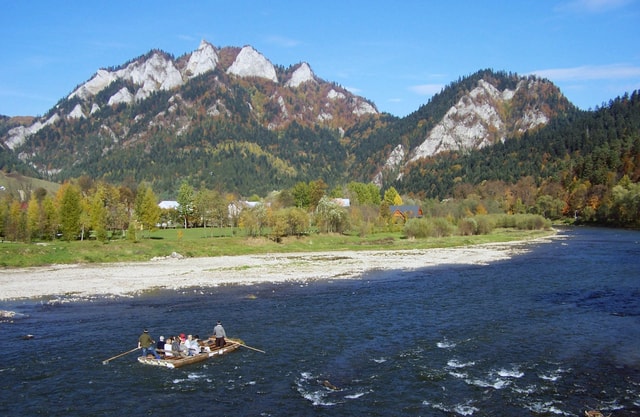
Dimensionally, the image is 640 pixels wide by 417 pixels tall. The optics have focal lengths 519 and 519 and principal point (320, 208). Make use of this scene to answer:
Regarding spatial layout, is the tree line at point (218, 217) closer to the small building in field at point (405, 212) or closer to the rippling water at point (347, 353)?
A: the small building in field at point (405, 212)

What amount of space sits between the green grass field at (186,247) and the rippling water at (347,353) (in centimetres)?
3365

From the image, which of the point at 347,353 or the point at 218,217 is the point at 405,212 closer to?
the point at 218,217

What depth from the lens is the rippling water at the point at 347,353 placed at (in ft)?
82.7

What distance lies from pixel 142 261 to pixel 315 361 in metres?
60.3

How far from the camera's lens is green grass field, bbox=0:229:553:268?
263 feet

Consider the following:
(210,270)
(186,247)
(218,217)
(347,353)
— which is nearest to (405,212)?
(218,217)

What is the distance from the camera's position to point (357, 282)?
205ft

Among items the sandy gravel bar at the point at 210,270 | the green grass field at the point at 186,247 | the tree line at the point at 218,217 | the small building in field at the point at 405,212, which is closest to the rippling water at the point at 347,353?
the sandy gravel bar at the point at 210,270

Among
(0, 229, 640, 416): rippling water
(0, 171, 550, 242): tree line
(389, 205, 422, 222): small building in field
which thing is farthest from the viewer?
(389, 205, 422, 222): small building in field

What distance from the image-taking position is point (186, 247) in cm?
9544

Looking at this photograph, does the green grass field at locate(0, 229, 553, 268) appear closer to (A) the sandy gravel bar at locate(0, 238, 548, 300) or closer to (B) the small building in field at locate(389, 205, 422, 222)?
(A) the sandy gravel bar at locate(0, 238, 548, 300)

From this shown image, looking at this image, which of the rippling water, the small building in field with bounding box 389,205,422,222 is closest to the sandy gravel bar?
the rippling water

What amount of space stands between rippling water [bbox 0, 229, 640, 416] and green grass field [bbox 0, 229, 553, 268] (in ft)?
110

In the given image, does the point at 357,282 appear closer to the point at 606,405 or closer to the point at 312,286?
the point at 312,286
